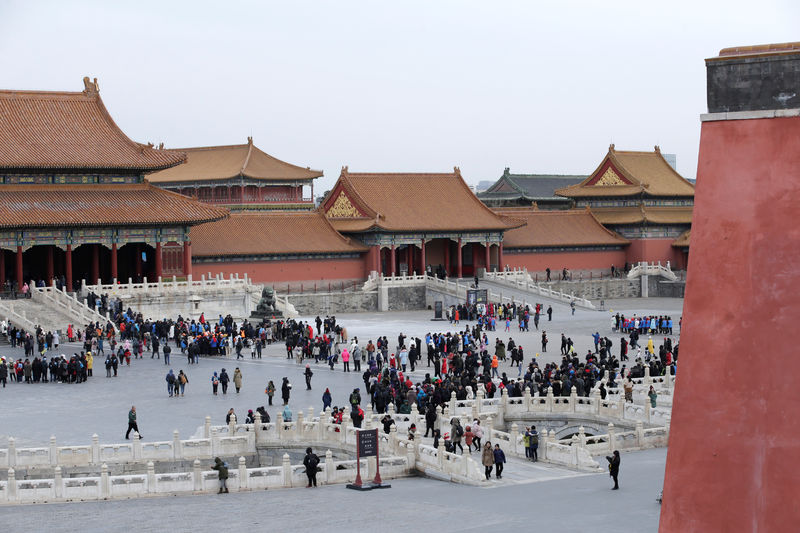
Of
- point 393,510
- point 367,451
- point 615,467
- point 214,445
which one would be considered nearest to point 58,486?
point 214,445

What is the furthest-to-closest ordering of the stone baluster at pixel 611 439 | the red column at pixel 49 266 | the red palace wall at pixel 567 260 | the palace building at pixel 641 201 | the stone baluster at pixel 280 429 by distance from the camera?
the palace building at pixel 641 201 → the red palace wall at pixel 567 260 → the red column at pixel 49 266 → the stone baluster at pixel 280 429 → the stone baluster at pixel 611 439

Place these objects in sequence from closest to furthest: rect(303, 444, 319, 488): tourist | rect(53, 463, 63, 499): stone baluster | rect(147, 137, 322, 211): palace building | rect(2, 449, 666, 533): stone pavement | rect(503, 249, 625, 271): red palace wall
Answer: rect(2, 449, 666, 533): stone pavement
rect(53, 463, 63, 499): stone baluster
rect(303, 444, 319, 488): tourist
rect(503, 249, 625, 271): red palace wall
rect(147, 137, 322, 211): palace building

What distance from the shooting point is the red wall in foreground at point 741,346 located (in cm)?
1413

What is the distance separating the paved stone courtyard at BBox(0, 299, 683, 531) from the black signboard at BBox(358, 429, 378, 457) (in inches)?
34.7

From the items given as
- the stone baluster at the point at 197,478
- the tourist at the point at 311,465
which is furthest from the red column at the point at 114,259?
the tourist at the point at 311,465

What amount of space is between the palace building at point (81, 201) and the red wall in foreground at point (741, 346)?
159 ft

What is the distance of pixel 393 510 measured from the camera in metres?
24.9

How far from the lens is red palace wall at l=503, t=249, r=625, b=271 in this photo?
8006cm

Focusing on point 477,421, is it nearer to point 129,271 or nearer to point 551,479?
point 551,479

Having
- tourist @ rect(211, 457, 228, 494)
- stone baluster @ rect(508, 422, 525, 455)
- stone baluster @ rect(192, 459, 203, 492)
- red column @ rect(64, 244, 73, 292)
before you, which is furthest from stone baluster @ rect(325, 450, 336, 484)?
red column @ rect(64, 244, 73, 292)

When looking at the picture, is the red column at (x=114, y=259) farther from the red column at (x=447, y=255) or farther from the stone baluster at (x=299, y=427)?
the stone baluster at (x=299, y=427)

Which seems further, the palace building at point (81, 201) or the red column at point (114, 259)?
the red column at point (114, 259)

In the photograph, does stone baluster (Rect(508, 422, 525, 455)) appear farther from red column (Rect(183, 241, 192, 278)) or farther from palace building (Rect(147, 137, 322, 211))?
palace building (Rect(147, 137, 322, 211))

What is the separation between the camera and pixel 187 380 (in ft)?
131
